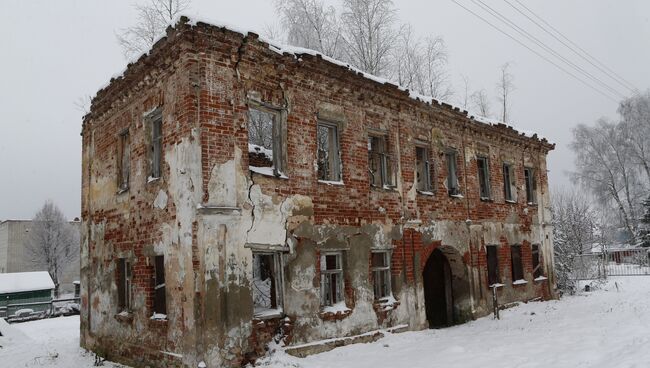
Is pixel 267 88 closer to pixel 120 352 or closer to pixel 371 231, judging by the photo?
pixel 371 231

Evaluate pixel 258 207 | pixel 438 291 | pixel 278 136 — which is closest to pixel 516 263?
pixel 438 291

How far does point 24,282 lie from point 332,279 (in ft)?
86.2

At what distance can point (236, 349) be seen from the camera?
8555 mm

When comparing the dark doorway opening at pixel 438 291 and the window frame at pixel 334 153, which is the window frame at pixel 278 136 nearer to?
the window frame at pixel 334 153

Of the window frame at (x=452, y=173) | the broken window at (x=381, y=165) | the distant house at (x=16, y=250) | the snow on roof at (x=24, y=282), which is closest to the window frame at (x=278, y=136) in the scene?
the broken window at (x=381, y=165)

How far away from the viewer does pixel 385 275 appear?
12.2m

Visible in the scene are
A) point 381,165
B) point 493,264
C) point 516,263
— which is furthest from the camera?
point 516,263

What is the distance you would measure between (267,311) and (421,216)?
18.1 feet

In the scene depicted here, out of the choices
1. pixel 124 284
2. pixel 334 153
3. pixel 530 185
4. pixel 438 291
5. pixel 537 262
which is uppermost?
pixel 334 153

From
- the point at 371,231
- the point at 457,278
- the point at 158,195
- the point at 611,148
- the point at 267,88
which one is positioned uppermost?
the point at 611,148

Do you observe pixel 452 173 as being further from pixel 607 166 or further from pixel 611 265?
pixel 607 166

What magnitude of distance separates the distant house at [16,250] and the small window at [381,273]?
168 ft

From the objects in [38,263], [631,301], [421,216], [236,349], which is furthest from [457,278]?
[38,263]

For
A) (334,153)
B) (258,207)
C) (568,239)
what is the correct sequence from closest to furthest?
(258,207) < (334,153) < (568,239)
